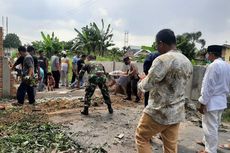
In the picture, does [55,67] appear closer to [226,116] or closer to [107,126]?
[226,116]

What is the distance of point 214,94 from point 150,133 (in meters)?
2.01

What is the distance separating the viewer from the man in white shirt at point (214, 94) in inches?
227

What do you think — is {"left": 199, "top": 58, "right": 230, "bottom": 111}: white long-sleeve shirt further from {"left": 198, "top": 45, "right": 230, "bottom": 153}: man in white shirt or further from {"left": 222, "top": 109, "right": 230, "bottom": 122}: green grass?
{"left": 222, "top": 109, "right": 230, "bottom": 122}: green grass

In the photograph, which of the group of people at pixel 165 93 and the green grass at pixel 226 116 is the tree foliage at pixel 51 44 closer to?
the green grass at pixel 226 116

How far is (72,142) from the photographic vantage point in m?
6.09

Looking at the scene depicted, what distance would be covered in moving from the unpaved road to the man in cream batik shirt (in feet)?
5.72

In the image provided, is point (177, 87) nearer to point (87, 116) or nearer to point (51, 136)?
point (51, 136)

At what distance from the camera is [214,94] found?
582cm

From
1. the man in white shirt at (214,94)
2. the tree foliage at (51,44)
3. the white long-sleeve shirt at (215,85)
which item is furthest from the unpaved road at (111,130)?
the tree foliage at (51,44)

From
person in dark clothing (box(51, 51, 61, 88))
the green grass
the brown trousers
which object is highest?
person in dark clothing (box(51, 51, 61, 88))

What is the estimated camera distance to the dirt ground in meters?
6.25

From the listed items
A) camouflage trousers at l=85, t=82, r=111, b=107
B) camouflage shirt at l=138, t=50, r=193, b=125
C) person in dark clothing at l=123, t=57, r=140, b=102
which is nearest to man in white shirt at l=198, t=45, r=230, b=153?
camouflage shirt at l=138, t=50, r=193, b=125

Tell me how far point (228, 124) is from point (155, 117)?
642cm

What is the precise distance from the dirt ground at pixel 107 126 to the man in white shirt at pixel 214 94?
2.25 ft
